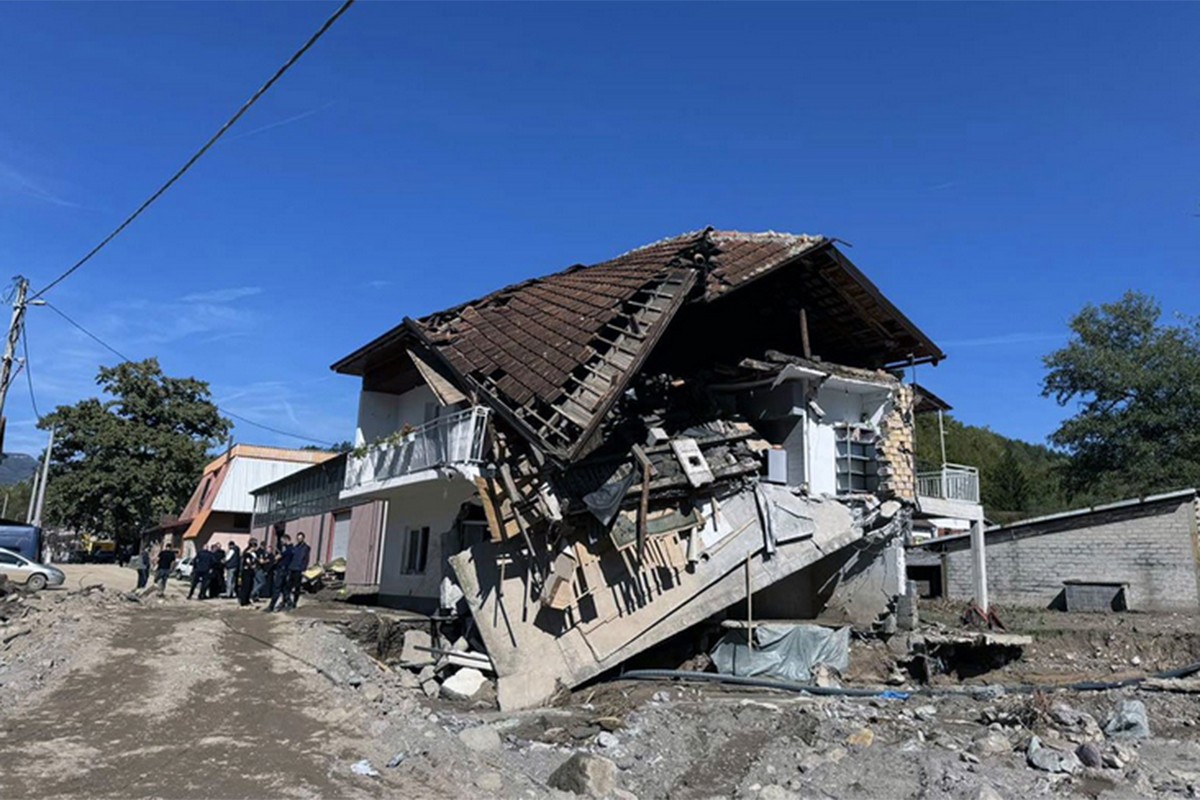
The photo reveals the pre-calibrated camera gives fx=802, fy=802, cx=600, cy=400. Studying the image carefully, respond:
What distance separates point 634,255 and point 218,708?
1522cm

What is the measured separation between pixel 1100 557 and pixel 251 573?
79.1ft

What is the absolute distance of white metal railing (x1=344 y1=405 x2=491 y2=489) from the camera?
15.4m

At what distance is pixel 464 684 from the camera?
14242 millimetres

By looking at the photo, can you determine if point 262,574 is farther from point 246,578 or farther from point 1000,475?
point 1000,475

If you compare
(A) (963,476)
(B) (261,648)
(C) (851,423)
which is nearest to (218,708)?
(B) (261,648)

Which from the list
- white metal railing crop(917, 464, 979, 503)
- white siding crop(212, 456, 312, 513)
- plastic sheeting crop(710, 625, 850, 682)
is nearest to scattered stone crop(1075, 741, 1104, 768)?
plastic sheeting crop(710, 625, 850, 682)

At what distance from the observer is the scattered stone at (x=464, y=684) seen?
1409 cm

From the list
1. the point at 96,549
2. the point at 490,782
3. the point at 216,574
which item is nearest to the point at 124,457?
the point at 96,549

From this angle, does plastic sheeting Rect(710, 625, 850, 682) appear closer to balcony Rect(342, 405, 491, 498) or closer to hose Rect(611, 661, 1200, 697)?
hose Rect(611, 661, 1200, 697)

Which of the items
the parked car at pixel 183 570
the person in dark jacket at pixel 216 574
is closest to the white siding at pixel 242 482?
the parked car at pixel 183 570

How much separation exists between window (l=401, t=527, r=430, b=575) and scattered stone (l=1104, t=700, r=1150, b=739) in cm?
1464

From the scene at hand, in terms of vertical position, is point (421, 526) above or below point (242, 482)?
below

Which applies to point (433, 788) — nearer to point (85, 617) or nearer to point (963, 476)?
point (85, 617)

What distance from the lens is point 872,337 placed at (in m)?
21.1
